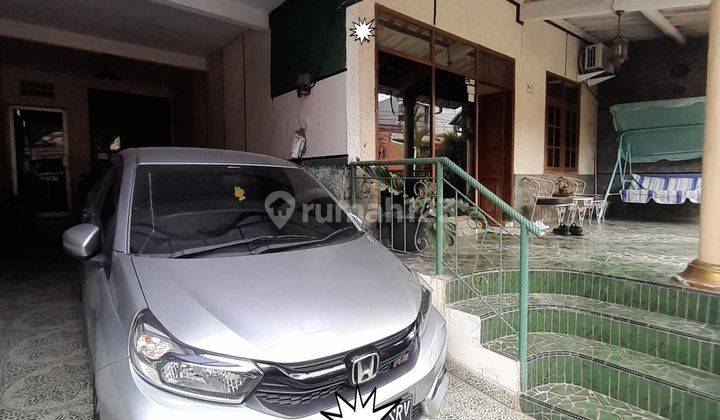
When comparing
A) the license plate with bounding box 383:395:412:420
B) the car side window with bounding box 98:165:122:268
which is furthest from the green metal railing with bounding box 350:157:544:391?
the car side window with bounding box 98:165:122:268

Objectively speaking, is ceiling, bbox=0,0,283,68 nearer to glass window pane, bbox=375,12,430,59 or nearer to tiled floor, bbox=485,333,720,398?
glass window pane, bbox=375,12,430,59

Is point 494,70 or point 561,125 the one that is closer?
point 494,70

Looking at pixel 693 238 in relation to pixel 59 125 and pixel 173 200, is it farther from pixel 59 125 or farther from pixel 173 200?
pixel 59 125

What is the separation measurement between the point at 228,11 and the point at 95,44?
2.85 meters

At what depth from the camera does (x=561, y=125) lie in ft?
22.7

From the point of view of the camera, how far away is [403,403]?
143cm

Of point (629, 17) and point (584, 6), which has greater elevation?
point (629, 17)

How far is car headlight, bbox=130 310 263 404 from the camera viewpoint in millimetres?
1200

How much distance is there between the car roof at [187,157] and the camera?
2081 millimetres

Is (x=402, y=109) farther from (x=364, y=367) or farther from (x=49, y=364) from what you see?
(x=49, y=364)

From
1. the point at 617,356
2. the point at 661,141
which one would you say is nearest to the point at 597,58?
Result: the point at 661,141

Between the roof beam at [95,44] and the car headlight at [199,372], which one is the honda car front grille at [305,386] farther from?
the roof beam at [95,44]

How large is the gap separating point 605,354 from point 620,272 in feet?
3.13

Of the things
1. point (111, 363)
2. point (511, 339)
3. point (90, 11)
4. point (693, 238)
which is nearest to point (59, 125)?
point (90, 11)
